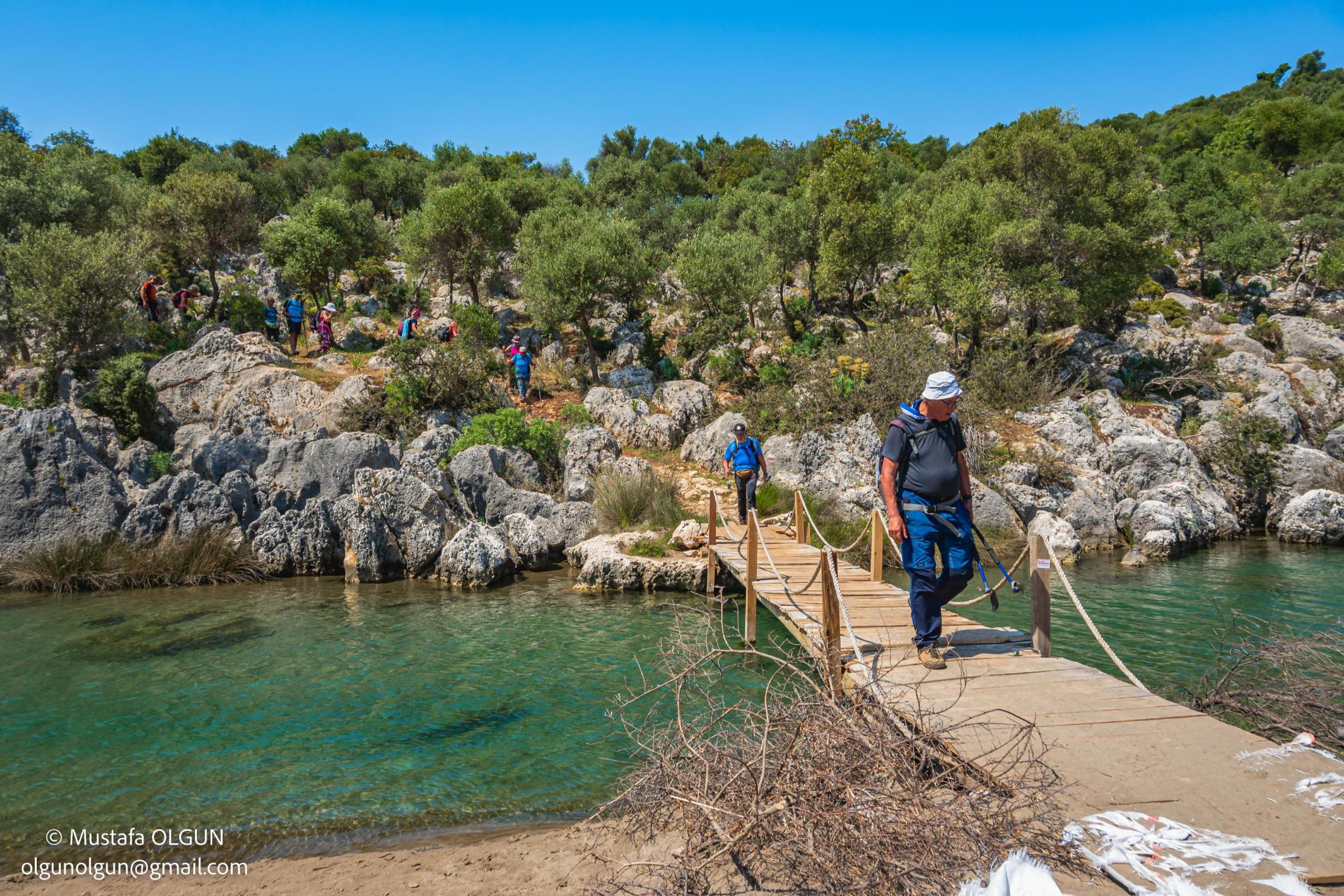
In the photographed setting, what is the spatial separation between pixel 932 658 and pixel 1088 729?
1.23 m

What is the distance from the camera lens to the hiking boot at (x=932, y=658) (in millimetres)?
5527

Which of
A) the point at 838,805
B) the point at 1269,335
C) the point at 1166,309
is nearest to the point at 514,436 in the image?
the point at 838,805

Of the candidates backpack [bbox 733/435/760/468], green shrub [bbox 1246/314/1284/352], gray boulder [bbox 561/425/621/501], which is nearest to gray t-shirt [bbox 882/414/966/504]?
backpack [bbox 733/435/760/468]

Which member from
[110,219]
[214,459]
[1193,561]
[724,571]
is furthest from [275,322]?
[1193,561]

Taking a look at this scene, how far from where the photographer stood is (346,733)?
7.16 metres

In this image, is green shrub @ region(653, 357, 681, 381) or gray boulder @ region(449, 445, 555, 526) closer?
gray boulder @ region(449, 445, 555, 526)

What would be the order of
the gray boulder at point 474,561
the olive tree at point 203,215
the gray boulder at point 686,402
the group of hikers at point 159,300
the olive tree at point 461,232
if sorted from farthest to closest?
the olive tree at point 461,232, the olive tree at point 203,215, the group of hikers at point 159,300, the gray boulder at point 686,402, the gray boulder at point 474,561

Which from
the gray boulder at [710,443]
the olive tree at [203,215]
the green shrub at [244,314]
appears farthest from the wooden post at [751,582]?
the olive tree at [203,215]

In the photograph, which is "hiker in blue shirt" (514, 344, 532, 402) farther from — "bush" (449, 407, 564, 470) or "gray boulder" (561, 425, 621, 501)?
"gray boulder" (561, 425, 621, 501)

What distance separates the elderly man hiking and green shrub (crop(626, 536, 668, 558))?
26.0ft

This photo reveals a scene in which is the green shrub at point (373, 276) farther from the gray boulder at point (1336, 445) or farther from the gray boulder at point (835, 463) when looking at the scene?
the gray boulder at point (1336, 445)

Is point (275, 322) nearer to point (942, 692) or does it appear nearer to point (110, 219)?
point (110, 219)

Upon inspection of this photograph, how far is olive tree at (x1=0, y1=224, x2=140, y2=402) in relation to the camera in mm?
18734

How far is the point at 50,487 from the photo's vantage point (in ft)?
45.6
